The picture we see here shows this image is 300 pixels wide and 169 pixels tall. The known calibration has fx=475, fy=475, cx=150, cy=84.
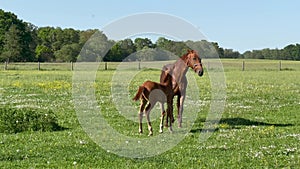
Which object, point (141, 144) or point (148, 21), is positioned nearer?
point (141, 144)

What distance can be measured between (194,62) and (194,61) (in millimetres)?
34

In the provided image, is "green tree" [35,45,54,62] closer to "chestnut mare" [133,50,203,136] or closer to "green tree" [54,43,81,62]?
"green tree" [54,43,81,62]

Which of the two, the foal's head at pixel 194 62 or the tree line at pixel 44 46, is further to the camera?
the tree line at pixel 44 46

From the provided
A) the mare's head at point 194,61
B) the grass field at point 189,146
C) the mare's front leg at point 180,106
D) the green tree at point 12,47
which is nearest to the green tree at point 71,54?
the green tree at point 12,47

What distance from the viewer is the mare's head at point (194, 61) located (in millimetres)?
16141

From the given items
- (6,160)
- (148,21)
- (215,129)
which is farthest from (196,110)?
(6,160)

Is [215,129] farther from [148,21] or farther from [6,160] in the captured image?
[6,160]

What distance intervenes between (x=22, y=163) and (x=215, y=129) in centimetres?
789

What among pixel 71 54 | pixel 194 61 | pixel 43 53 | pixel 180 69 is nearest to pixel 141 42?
pixel 180 69

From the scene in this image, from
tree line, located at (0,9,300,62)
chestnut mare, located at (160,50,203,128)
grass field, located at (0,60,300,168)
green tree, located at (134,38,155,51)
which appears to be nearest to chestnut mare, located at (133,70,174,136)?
chestnut mare, located at (160,50,203,128)

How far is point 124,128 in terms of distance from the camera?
17172 mm

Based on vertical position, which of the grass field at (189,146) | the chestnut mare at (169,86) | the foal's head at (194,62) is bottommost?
the grass field at (189,146)

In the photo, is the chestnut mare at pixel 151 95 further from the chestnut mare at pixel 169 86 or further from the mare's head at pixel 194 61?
the mare's head at pixel 194 61

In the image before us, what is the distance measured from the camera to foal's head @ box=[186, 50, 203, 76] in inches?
635
